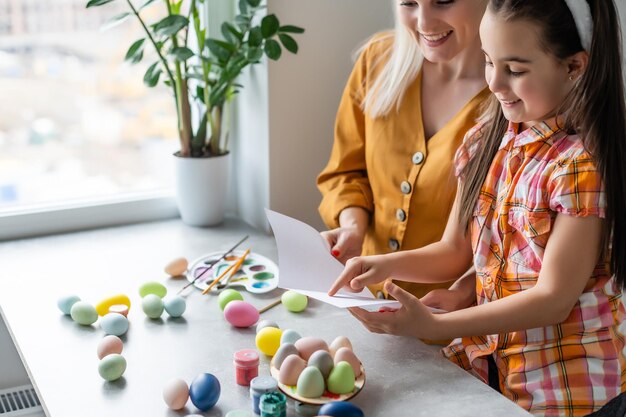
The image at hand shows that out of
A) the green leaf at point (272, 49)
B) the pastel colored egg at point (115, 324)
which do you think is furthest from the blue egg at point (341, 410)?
the green leaf at point (272, 49)

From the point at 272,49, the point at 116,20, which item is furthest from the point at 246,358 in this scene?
the point at 116,20

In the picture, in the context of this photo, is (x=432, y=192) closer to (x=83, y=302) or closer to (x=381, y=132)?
(x=381, y=132)

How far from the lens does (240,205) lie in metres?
2.33

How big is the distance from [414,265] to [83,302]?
24.2 inches

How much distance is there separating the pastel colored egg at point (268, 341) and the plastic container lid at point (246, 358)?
0.20ft

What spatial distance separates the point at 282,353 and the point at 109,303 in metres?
0.44

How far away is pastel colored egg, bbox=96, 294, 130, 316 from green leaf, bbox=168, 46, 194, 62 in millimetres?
615

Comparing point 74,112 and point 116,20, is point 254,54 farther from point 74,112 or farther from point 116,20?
point 74,112

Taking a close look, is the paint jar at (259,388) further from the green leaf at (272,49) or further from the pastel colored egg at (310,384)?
the green leaf at (272,49)

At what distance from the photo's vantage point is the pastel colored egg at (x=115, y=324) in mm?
1509

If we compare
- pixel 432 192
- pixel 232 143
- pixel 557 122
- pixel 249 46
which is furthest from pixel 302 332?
pixel 232 143

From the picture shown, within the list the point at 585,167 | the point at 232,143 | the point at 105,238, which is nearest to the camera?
the point at 585,167

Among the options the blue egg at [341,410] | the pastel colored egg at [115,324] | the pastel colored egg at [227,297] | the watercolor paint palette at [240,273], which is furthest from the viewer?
the watercolor paint palette at [240,273]

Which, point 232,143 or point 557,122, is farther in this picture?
point 232,143
